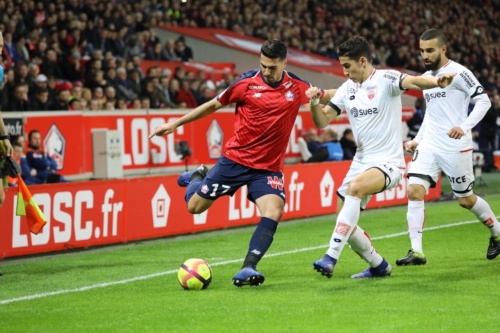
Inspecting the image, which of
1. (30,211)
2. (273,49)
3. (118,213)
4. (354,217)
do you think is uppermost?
(273,49)

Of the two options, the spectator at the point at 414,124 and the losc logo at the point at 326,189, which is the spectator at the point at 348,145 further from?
the spectator at the point at 414,124

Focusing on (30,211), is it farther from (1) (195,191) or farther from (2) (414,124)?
(2) (414,124)

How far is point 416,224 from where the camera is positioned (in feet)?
30.4

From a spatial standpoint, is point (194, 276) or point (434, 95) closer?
point (194, 276)


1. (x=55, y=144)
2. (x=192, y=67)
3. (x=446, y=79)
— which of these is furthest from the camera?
(x=192, y=67)

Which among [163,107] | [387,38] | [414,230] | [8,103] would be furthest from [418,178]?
[387,38]

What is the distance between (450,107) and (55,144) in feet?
26.9

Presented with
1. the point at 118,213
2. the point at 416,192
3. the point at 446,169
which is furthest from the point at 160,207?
the point at 446,169

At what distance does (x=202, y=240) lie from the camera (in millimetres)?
12422

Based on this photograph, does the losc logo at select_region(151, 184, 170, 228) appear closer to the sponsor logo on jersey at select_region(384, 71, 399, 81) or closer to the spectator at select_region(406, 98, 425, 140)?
the sponsor logo on jersey at select_region(384, 71, 399, 81)

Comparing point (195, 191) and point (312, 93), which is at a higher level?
point (312, 93)

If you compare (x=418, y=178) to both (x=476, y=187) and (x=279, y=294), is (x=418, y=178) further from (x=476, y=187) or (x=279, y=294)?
(x=476, y=187)

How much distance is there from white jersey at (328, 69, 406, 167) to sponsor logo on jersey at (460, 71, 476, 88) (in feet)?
3.90

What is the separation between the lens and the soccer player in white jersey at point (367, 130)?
7879 mm
